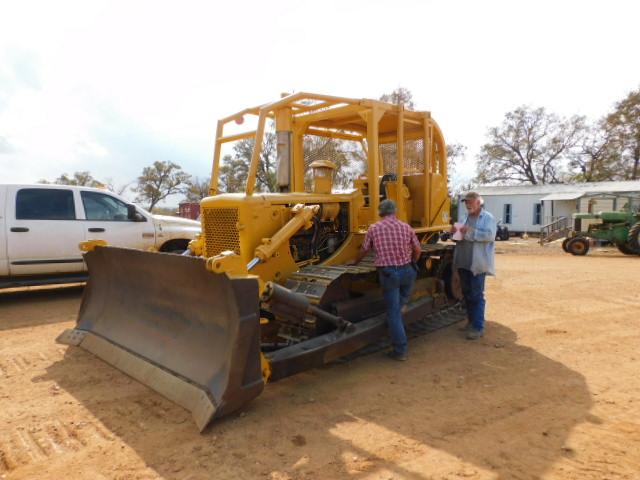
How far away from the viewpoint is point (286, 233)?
4.46 metres

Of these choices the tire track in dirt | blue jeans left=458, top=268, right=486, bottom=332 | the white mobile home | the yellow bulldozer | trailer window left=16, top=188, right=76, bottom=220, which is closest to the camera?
the tire track in dirt

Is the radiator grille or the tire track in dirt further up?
the radiator grille

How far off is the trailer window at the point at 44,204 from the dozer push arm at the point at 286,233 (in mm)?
4760

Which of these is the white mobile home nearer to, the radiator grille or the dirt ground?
the dirt ground

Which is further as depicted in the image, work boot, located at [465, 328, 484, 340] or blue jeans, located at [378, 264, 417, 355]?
work boot, located at [465, 328, 484, 340]

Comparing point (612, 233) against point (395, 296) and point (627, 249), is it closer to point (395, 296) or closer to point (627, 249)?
point (627, 249)

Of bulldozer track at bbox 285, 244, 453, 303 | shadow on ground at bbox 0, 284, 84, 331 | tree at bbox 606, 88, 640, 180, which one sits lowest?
shadow on ground at bbox 0, 284, 84, 331

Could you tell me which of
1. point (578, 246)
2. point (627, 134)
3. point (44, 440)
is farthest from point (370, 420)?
point (627, 134)

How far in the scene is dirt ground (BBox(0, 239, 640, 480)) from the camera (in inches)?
109

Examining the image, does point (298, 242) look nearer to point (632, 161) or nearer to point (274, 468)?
point (274, 468)

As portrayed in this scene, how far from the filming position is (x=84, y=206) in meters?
7.74

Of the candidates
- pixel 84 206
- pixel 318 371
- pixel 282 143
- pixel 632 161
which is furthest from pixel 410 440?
pixel 632 161

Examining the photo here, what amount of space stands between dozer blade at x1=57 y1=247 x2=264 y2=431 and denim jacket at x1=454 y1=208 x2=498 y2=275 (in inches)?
122

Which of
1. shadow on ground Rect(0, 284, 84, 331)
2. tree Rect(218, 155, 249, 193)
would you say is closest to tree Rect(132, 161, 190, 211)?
tree Rect(218, 155, 249, 193)
